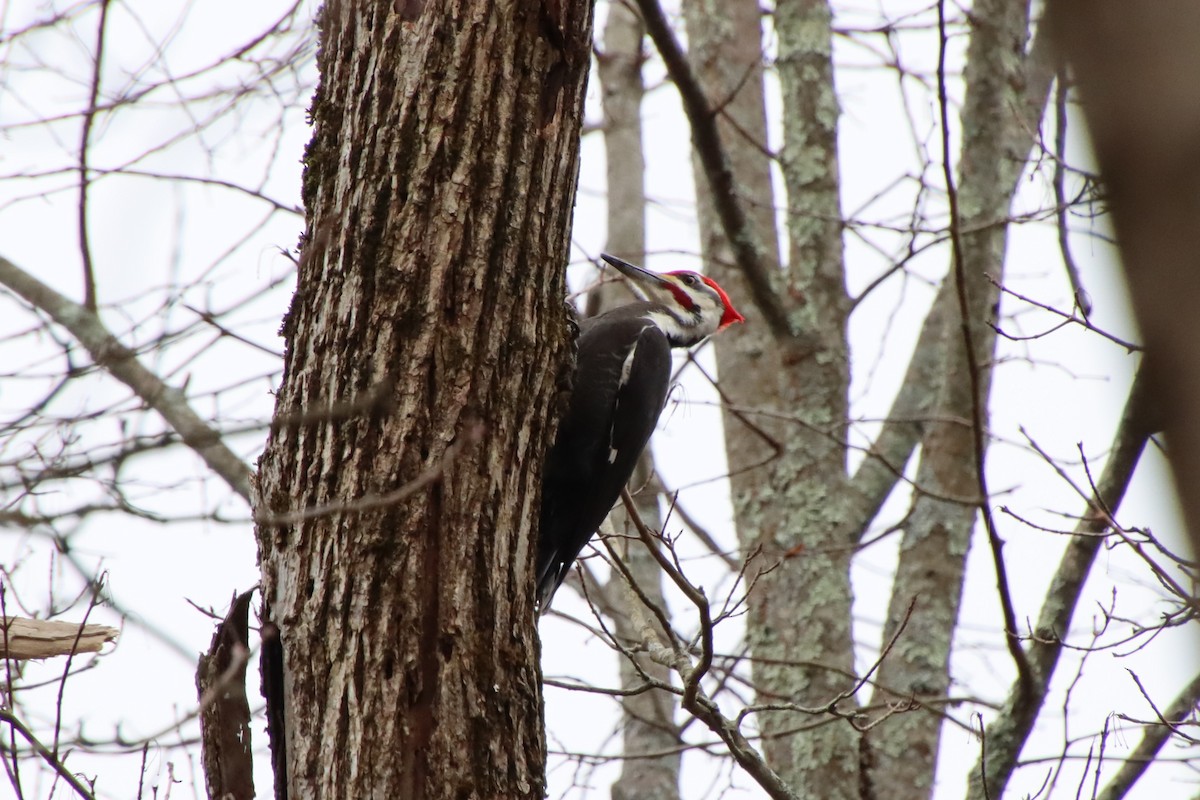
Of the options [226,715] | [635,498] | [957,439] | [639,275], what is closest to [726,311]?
[639,275]

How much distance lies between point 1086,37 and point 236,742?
1.98m

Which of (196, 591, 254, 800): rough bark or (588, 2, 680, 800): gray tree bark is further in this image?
(588, 2, 680, 800): gray tree bark

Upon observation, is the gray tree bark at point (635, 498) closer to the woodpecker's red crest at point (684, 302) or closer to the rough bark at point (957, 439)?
the woodpecker's red crest at point (684, 302)

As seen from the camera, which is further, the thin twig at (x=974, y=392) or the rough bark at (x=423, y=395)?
the thin twig at (x=974, y=392)

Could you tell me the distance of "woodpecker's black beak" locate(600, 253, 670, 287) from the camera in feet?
15.3

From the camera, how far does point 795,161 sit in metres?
5.64

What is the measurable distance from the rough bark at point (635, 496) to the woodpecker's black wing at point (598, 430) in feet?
0.70

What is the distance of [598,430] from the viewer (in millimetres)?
3584

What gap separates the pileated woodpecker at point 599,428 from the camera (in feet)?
11.2

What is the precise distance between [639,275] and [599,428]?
1.35m

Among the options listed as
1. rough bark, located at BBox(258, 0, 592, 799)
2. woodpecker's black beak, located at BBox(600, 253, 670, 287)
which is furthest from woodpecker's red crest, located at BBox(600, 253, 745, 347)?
rough bark, located at BBox(258, 0, 592, 799)

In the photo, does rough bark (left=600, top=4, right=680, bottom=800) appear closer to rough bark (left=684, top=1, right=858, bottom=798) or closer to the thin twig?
rough bark (left=684, top=1, right=858, bottom=798)

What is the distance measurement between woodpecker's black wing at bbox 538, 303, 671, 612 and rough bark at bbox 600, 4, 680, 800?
0.21 m

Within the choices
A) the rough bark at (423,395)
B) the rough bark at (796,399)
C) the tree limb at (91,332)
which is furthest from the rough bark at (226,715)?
the rough bark at (796,399)
